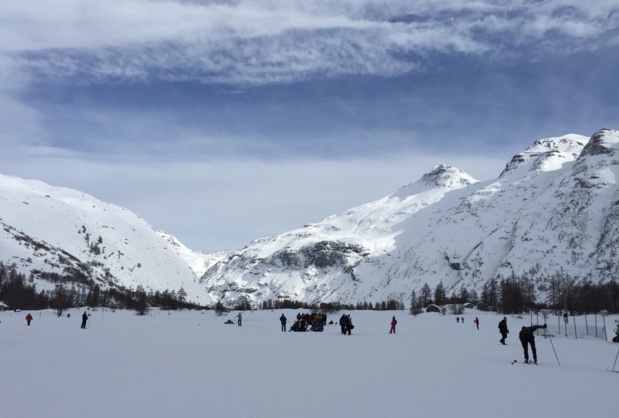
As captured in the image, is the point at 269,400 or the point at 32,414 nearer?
the point at 32,414

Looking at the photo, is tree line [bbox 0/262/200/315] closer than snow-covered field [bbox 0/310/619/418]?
No

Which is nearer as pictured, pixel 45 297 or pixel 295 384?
pixel 295 384

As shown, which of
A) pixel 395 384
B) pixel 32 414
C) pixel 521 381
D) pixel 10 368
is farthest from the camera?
pixel 10 368

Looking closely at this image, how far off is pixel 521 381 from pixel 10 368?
1931 cm

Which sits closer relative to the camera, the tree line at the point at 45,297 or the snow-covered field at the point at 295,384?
the snow-covered field at the point at 295,384

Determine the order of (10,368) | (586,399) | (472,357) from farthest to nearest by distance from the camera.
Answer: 1. (472,357)
2. (10,368)
3. (586,399)

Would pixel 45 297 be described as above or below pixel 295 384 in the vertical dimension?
below

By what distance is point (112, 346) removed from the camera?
30562mm

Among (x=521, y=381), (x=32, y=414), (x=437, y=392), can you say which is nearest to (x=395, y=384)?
(x=437, y=392)

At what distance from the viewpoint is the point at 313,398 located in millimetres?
14406

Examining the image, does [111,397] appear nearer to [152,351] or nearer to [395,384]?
[395,384]

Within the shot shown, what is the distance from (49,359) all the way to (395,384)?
1600 centimetres

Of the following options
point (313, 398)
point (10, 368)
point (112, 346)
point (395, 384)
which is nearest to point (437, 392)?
point (395, 384)

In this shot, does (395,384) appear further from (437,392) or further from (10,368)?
(10,368)
